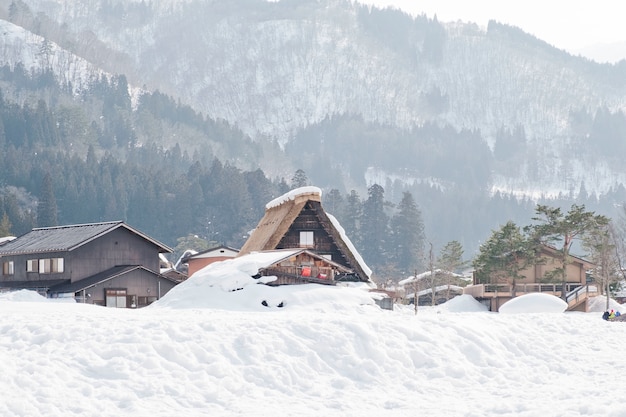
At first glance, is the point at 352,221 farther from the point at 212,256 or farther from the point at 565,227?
the point at 565,227

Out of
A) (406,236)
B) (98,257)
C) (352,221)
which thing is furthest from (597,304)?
(352,221)

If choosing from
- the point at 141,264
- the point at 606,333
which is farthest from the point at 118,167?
the point at 606,333

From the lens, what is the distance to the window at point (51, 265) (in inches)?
2122

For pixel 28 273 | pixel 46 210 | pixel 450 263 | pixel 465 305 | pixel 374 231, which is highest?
pixel 46 210

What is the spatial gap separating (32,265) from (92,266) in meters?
4.43

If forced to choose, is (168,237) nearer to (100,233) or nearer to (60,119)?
(60,119)

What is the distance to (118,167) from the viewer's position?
146125 mm

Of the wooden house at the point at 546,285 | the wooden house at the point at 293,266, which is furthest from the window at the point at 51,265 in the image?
the wooden house at the point at 546,285

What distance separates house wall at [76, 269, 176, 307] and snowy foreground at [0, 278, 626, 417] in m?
26.5

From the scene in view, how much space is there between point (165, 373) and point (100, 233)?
36580mm

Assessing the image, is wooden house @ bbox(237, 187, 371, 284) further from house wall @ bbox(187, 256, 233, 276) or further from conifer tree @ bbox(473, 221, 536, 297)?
house wall @ bbox(187, 256, 233, 276)

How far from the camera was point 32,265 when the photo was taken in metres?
55.8

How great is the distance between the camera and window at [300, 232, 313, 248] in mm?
50031

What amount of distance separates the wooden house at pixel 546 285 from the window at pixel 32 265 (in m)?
29.9
